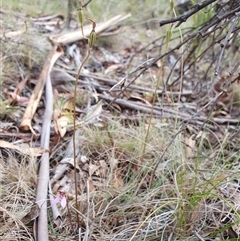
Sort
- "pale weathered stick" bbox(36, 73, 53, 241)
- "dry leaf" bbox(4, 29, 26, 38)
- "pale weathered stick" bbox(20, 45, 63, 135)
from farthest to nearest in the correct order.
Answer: "dry leaf" bbox(4, 29, 26, 38) < "pale weathered stick" bbox(20, 45, 63, 135) < "pale weathered stick" bbox(36, 73, 53, 241)

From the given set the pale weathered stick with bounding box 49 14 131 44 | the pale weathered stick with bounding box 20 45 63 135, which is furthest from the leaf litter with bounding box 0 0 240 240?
the pale weathered stick with bounding box 49 14 131 44

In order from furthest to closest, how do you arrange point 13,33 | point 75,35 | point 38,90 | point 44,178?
point 75,35 → point 13,33 → point 38,90 → point 44,178

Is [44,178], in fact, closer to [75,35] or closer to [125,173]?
[125,173]

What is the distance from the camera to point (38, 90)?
6.91 feet

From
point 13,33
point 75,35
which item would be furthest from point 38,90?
point 75,35

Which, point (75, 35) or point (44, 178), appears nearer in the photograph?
point (44, 178)

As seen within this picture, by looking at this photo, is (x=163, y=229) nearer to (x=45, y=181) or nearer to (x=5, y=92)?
(x=45, y=181)

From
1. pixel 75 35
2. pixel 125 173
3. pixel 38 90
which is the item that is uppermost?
pixel 75 35

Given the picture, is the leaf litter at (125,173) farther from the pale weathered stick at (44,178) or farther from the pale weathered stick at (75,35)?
the pale weathered stick at (75,35)

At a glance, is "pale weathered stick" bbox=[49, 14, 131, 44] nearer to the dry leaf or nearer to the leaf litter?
the dry leaf

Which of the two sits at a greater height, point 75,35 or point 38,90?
point 75,35

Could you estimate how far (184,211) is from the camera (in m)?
1.32

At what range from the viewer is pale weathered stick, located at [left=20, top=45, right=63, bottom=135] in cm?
184

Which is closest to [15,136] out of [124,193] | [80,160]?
[80,160]
